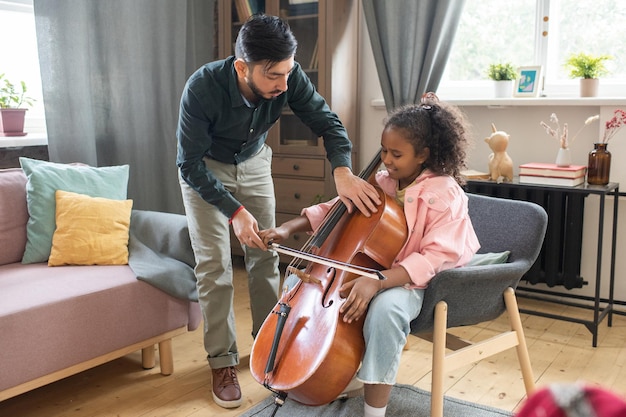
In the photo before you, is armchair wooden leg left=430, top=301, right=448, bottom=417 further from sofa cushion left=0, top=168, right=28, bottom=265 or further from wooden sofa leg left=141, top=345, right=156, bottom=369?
sofa cushion left=0, top=168, right=28, bottom=265

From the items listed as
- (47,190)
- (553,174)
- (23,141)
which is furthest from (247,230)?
(23,141)

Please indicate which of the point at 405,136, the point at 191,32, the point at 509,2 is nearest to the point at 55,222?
the point at 405,136

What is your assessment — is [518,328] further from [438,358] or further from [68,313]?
[68,313]

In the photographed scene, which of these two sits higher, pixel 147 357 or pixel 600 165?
pixel 600 165

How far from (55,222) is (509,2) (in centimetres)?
231

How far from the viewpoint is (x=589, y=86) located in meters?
2.83

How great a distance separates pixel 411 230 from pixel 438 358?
35 centimetres

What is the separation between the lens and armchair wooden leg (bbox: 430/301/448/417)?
1.67m

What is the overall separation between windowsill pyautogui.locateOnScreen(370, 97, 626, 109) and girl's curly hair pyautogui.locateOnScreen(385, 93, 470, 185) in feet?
3.94

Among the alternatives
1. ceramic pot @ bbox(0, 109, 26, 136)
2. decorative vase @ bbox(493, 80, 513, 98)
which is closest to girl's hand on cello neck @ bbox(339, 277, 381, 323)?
decorative vase @ bbox(493, 80, 513, 98)

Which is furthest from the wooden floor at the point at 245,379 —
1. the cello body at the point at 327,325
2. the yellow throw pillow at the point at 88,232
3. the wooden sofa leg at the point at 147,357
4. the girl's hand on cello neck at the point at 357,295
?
the girl's hand on cello neck at the point at 357,295

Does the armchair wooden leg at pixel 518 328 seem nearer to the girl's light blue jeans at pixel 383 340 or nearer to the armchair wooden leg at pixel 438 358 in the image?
the armchair wooden leg at pixel 438 358

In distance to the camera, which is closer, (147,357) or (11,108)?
(147,357)

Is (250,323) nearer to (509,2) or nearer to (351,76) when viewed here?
(351,76)
